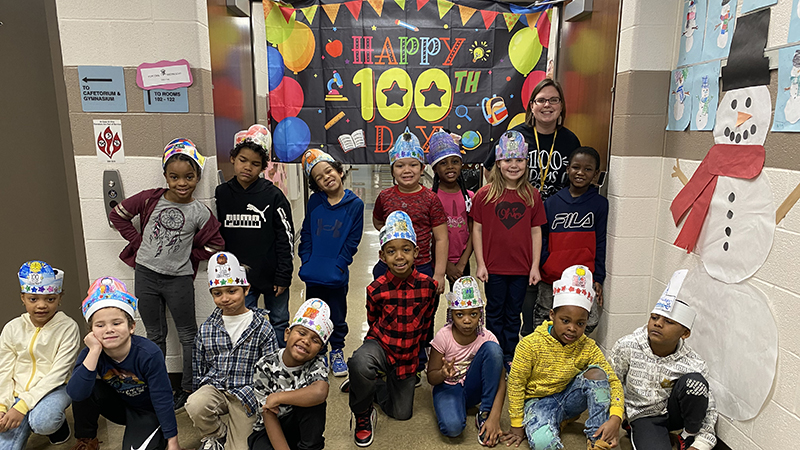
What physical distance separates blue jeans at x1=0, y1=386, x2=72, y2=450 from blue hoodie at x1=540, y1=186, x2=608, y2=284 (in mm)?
2412

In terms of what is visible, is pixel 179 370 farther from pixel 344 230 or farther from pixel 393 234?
pixel 393 234

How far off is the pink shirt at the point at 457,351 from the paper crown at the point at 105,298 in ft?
4.45

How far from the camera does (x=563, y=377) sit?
2.19 meters

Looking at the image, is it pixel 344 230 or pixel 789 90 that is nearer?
pixel 789 90

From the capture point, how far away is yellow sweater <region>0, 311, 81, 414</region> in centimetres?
208

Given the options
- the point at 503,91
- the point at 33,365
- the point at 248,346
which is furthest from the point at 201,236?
the point at 503,91

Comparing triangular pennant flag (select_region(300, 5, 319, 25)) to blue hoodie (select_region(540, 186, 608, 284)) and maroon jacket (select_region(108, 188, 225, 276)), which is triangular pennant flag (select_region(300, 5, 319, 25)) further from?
blue hoodie (select_region(540, 186, 608, 284))

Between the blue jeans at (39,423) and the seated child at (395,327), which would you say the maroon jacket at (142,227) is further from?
the seated child at (395,327)

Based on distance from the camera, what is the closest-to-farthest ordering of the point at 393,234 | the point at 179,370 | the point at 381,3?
1. the point at 393,234
2. the point at 179,370
3. the point at 381,3

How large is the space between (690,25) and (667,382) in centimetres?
169

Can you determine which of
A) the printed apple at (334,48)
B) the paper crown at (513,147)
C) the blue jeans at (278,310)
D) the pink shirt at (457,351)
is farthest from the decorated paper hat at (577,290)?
the printed apple at (334,48)

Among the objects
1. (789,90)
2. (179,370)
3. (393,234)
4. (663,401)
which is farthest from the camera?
(179,370)

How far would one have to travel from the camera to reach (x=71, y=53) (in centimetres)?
238

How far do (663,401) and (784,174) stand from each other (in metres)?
1.02
